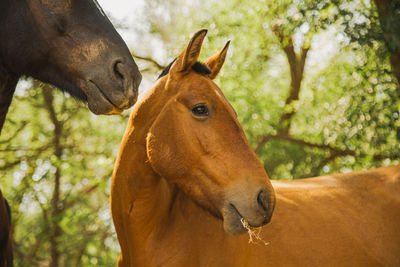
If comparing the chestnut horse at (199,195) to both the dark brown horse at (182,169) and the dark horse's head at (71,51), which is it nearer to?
the dark brown horse at (182,169)

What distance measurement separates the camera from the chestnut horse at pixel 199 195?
2.10 meters

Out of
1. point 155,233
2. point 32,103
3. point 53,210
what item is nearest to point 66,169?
point 53,210

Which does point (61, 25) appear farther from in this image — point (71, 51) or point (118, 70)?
point (118, 70)

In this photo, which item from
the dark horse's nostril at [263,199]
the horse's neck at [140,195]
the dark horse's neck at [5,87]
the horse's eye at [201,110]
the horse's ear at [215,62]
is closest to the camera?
the dark horse's nostril at [263,199]

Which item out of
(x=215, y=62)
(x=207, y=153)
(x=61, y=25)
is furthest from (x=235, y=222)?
(x=61, y=25)

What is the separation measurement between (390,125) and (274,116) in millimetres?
2500

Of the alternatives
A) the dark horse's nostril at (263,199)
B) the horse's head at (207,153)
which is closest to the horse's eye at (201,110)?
the horse's head at (207,153)

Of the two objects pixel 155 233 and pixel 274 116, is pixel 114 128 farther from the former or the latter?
pixel 155 233

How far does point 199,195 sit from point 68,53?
3.75 ft

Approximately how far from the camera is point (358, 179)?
361 centimetres

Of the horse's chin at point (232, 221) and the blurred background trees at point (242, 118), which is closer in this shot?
the horse's chin at point (232, 221)

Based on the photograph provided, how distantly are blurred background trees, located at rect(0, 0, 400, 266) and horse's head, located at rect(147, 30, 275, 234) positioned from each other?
2959mm

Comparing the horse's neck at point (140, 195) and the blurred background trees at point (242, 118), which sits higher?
the horse's neck at point (140, 195)

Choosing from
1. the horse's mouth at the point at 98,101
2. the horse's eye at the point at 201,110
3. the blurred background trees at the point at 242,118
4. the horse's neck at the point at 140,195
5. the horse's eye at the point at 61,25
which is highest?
the horse's eye at the point at 61,25
